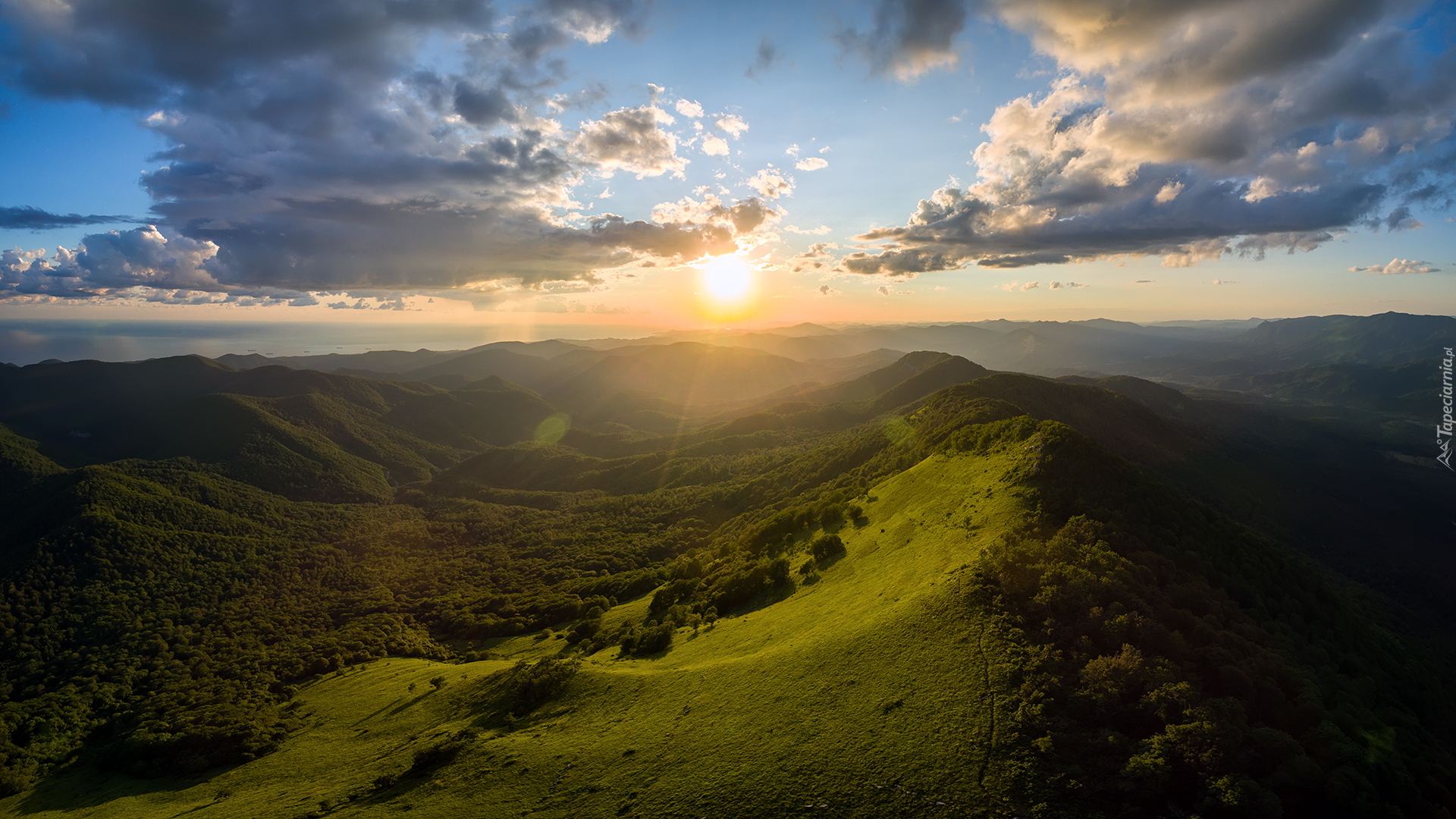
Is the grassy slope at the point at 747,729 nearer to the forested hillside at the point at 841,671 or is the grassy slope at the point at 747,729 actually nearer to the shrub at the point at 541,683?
the forested hillside at the point at 841,671

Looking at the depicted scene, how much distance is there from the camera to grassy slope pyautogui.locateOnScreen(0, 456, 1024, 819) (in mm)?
35531

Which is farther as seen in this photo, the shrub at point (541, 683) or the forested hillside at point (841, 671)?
the shrub at point (541, 683)

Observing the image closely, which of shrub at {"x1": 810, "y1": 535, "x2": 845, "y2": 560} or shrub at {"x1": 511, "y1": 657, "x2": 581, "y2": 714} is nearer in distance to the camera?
shrub at {"x1": 511, "y1": 657, "x2": 581, "y2": 714}

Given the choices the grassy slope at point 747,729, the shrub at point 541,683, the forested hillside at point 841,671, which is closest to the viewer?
the forested hillside at point 841,671

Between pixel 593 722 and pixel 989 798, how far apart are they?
36917 millimetres

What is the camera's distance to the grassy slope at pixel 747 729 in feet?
117

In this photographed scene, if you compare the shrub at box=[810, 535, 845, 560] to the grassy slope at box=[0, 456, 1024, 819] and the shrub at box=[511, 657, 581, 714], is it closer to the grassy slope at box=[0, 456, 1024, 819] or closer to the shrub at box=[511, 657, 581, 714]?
the grassy slope at box=[0, 456, 1024, 819]

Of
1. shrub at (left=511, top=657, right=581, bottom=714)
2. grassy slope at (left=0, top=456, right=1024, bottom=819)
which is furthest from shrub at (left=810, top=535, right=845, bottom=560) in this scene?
shrub at (left=511, top=657, right=581, bottom=714)

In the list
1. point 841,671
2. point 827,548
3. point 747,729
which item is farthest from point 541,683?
point 827,548

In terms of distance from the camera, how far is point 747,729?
42219 millimetres

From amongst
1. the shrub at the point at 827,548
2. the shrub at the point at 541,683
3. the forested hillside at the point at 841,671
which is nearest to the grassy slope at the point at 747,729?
the forested hillside at the point at 841,671

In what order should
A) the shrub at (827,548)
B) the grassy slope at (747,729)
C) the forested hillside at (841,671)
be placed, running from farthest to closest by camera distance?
the shrub at (827,548) → the grassy slope at (747,729) → the forested hillside at (841,671)

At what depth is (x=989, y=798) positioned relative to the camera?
104 feet

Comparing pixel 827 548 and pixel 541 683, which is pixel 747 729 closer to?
pixel 541 683
